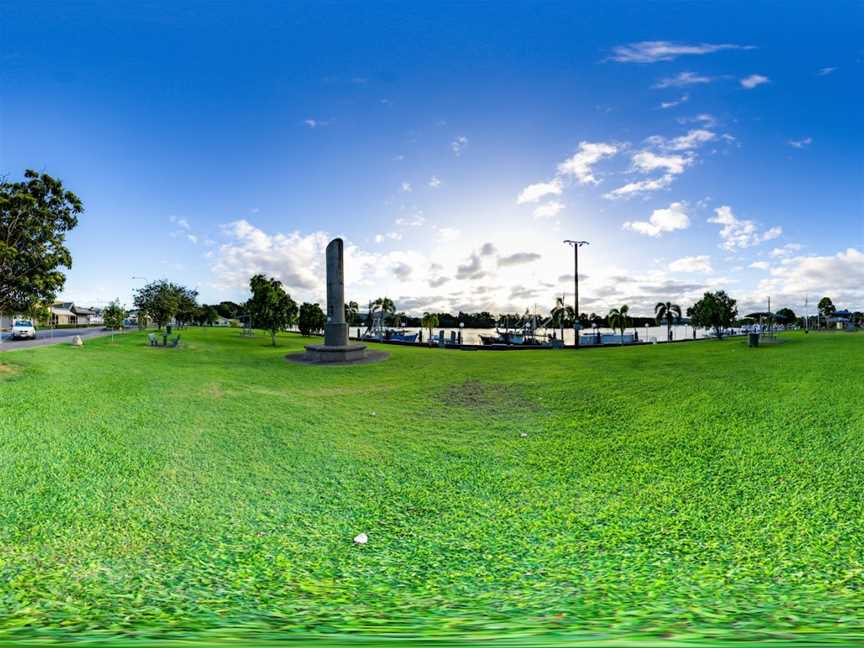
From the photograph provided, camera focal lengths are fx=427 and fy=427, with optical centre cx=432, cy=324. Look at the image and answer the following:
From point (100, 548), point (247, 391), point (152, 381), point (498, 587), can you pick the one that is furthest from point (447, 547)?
point (152, 381)

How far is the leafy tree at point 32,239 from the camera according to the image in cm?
1170

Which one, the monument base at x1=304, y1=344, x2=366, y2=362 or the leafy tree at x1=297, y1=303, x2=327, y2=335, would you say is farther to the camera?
the leafy tree at x1=297, y1=303, x2=327, y2=335

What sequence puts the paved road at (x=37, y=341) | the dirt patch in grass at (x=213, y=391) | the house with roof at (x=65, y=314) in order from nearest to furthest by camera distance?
the dirt patch in grass at (x=213, y=391), the paved road at (x=37, y=341), the house with roof at (x=65, y=314)

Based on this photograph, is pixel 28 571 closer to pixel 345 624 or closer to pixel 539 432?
pixel 345 624

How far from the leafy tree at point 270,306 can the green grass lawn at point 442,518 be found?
20973mm

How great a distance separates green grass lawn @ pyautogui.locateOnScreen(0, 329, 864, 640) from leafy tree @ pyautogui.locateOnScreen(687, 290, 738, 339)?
39.2m

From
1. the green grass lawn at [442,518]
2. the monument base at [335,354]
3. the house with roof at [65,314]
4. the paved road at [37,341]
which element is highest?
the house with roof at [65,314]

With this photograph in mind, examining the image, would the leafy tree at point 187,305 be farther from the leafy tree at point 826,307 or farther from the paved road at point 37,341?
the leafy tree at point 826,307

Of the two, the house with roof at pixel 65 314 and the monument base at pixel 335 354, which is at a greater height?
the house with roof at pixel 65 314

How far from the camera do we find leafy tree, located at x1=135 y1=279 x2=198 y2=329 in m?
36.8

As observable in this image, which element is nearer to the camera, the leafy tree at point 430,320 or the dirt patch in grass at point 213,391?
the dirt patch in grass at point 213,391

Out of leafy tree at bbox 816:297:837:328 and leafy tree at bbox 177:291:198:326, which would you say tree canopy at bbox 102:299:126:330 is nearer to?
leafy tree at bbox 177:291:198:326

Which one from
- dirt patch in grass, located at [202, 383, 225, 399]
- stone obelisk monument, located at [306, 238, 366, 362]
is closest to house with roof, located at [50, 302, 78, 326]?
stone obelisk monument, located at [306, 238, 366, 362]

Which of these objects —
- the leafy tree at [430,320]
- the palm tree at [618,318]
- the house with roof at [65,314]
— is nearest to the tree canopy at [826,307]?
the palm tree at [618,318]
